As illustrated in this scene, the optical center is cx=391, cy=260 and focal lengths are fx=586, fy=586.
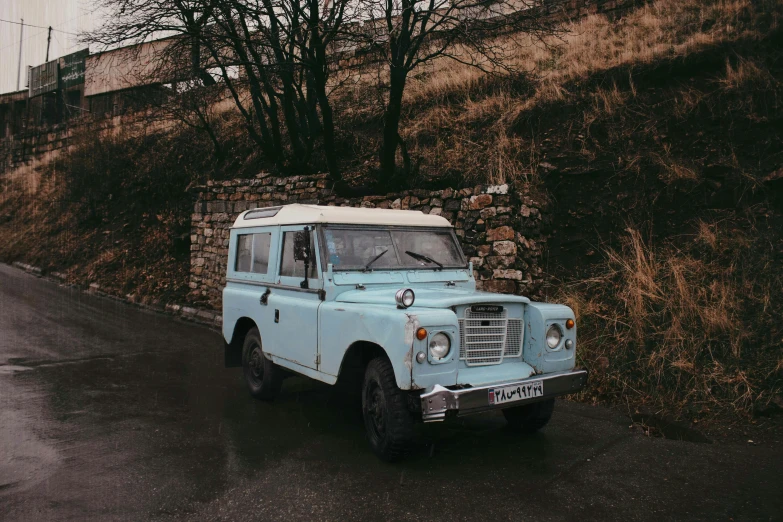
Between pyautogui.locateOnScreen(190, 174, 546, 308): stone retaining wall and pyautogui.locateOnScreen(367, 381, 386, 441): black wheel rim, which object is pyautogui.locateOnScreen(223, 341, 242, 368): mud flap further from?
pyautogui.locateOnScreen(190, 174, 546, 308): stone retaining wall

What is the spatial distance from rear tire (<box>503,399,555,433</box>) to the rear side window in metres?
2.99

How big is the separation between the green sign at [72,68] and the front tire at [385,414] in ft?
108

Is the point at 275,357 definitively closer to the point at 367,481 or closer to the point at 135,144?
the point at 367,481

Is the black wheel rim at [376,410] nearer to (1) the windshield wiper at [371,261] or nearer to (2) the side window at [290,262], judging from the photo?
(1) the windshield wiper at [371,261]

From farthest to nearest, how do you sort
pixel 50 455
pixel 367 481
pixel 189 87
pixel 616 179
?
pixel 189 87
pixel 616 179
pixel 50 455
pixel 367 481

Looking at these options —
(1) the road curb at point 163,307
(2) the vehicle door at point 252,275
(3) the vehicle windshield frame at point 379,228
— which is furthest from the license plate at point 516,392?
(1) the road curb at point 163,307

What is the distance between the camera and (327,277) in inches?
210

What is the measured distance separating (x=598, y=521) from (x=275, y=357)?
3550mm

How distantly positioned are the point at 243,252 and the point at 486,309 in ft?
11.6

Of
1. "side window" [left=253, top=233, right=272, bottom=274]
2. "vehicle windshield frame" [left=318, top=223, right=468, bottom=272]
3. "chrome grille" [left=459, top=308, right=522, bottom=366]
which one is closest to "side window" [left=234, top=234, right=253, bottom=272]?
"side window" [left=253, top=233, right=272, bottom=274]

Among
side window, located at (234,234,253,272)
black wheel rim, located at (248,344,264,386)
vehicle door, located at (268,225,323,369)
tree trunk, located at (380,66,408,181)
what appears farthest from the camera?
tree trunk, located at (380,66,408,181)

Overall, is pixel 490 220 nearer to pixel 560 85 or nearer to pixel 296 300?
pixel 296 300

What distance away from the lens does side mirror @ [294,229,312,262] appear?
550 cm

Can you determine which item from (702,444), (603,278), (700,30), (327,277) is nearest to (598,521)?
(702,444)
